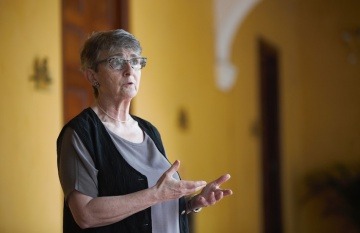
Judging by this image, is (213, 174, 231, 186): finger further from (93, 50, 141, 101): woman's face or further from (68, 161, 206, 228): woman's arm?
(93, 50, 141, 101): woman's face

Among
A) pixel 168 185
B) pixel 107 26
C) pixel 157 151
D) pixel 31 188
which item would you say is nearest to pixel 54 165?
pixel 31 188

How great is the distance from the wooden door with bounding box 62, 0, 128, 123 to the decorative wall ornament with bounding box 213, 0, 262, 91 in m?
2.45

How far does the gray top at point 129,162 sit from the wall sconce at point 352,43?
257 inches

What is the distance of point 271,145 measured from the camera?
30.6ft

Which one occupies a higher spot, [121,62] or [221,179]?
[121,62]

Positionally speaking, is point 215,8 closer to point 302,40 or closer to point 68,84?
point 302,40

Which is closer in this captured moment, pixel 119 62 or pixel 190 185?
pixel 190 185

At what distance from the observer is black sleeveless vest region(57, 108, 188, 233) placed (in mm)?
2475

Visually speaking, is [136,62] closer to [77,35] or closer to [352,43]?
[77,35]

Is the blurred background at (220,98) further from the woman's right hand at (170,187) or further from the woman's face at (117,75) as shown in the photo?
the woman's right hand at (170,187)

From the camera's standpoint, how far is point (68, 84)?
4387 millimetres

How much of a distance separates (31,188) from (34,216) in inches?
5.7

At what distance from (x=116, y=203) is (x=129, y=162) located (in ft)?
0.69

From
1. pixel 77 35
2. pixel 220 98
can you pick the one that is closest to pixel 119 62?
pixel 77 35
